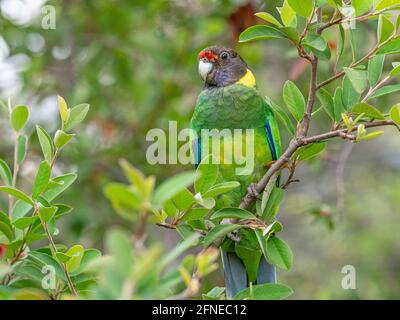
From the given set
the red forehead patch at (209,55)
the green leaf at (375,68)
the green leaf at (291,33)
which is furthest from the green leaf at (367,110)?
the red forehead patch at (209,55)

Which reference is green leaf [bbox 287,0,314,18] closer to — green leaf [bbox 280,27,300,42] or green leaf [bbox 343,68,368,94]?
green leaf [bbox 280,27,300,42]

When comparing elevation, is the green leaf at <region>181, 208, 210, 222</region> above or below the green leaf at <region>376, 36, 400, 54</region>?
below

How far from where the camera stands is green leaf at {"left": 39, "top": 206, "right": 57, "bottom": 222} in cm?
146

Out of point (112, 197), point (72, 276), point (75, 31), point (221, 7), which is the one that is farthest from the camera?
point (75, 31)

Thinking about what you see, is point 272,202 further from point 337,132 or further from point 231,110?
point 231,110

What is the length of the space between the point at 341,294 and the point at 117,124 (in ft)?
5.81

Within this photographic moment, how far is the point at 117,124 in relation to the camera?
3.97m

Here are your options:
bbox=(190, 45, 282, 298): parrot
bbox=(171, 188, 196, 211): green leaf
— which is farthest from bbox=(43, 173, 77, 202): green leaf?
bbox=(190, 45, 282, 298): parrot

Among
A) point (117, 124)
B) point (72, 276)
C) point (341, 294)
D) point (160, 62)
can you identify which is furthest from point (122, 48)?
point (72, 276)

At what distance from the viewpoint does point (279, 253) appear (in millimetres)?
1648

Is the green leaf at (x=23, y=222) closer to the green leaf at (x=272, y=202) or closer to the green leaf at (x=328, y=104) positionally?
the green leaf at (x=272, y=202)

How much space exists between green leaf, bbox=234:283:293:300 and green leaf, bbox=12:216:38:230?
1.68 feet

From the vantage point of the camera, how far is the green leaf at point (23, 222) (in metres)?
1.49
